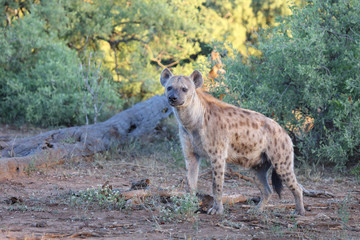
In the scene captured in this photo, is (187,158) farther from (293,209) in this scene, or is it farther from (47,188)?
(47,188)

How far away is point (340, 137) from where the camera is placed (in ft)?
21.0

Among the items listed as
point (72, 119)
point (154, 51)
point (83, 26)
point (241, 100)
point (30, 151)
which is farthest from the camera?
point (154, 51)

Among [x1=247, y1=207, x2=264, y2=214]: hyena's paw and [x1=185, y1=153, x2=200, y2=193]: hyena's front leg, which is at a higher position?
[x1=185, y1=153, x2=200, y2=193]: hyena's front leg

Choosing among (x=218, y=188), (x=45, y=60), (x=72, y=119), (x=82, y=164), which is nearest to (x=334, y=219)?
(x=218, y=188)

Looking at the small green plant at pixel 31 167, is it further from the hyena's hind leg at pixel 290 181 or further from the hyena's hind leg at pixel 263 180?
the hyena's hind leg at pixel 290 181

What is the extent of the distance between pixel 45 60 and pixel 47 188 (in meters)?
5.05

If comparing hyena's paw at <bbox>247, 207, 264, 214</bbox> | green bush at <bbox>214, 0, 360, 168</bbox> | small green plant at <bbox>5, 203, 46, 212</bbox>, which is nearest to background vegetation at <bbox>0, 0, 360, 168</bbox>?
green bush at <bbox>214, 0, 360, 168</bbox>

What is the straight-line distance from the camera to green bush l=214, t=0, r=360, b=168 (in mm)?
6348

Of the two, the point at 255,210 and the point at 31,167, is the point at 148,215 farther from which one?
the point at 31,167

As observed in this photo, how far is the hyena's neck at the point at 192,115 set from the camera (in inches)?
174

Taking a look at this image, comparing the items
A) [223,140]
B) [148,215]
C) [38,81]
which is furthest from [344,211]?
[38,81]

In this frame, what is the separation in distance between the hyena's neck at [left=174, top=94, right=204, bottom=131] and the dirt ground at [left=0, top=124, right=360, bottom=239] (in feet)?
2.10

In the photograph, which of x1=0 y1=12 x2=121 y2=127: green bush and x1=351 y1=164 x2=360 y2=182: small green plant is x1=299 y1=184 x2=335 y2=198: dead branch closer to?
x1=351 y1=164 x2=360 y2=182: small green plant

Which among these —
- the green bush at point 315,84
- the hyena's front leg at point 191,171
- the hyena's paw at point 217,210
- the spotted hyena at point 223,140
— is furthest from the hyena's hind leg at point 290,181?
the green bush at point 315,84
